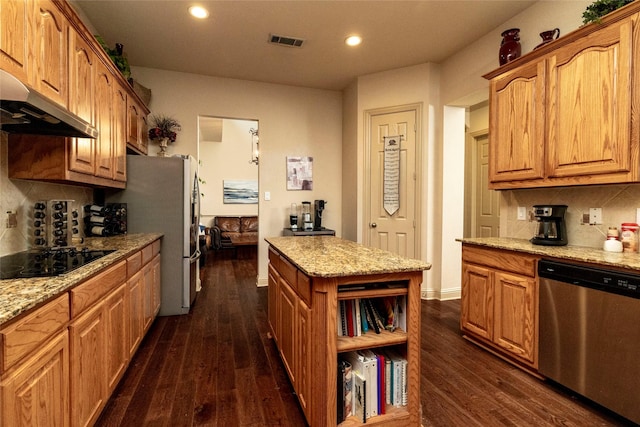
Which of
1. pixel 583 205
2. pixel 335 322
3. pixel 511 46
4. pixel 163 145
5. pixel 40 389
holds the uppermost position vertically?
pixel 511 46

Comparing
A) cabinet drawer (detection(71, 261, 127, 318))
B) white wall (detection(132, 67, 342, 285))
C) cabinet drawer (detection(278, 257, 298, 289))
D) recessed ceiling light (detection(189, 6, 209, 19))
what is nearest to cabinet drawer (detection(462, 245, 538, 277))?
cabinet drawer (detection(278, 257, 298, 289))

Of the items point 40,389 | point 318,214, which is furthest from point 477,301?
point 40,389

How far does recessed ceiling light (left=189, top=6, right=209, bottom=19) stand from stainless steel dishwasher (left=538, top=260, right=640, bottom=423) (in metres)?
3.30

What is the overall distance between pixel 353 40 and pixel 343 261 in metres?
2.68

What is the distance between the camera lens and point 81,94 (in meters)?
2.10

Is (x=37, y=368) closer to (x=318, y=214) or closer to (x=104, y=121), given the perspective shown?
(x=104, y=121)

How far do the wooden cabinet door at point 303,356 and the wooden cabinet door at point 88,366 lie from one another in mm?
1000

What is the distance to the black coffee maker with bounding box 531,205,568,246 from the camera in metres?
2.35

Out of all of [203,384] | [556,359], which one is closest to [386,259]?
[556,359]

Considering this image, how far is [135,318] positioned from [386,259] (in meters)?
1.85

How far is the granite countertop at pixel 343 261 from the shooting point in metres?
1.50

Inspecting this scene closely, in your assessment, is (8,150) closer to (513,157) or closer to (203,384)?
(203,384)

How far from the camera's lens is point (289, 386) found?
2084mm

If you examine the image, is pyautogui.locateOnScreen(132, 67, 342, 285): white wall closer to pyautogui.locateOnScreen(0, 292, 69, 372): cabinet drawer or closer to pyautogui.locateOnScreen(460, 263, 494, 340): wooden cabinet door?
pyautogui.locateOnScreen(460, 263, 494, 340): wooden cabinet door
